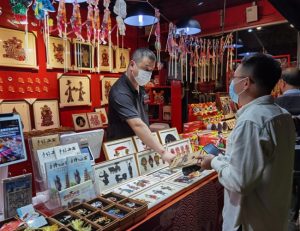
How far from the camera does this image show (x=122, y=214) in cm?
125

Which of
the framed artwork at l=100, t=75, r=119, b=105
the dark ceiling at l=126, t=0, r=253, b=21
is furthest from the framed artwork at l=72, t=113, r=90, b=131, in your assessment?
the dark ceiling at l=126, t=0, r=253, b=21

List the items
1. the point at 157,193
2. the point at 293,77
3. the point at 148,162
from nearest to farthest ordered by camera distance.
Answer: the point at 157,193 → the point at 148,162 → the point at 293,77

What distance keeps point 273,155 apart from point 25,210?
1142 millimetres

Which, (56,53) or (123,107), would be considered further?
(56,53)

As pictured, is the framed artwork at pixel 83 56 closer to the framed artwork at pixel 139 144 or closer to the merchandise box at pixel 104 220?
the framed artwork at pixel 139 144

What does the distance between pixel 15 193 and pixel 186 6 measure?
16.5 feet

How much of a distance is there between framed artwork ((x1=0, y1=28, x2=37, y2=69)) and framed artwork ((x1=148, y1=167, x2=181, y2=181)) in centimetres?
287

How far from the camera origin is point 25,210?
1.24 metres

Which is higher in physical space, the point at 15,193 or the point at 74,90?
the point at 74,90

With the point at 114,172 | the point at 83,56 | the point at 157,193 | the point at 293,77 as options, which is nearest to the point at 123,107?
the point at 114,172

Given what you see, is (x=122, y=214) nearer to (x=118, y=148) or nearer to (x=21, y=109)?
(x=118, y=148)

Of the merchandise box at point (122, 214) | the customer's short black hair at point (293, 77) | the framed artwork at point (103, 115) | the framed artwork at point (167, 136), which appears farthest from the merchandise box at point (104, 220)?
the framed artwork at point (103, 115)

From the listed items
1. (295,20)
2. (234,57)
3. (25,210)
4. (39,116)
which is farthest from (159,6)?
(25,210)

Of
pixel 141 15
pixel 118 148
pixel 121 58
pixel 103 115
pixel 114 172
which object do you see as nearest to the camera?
pixel 114 172
